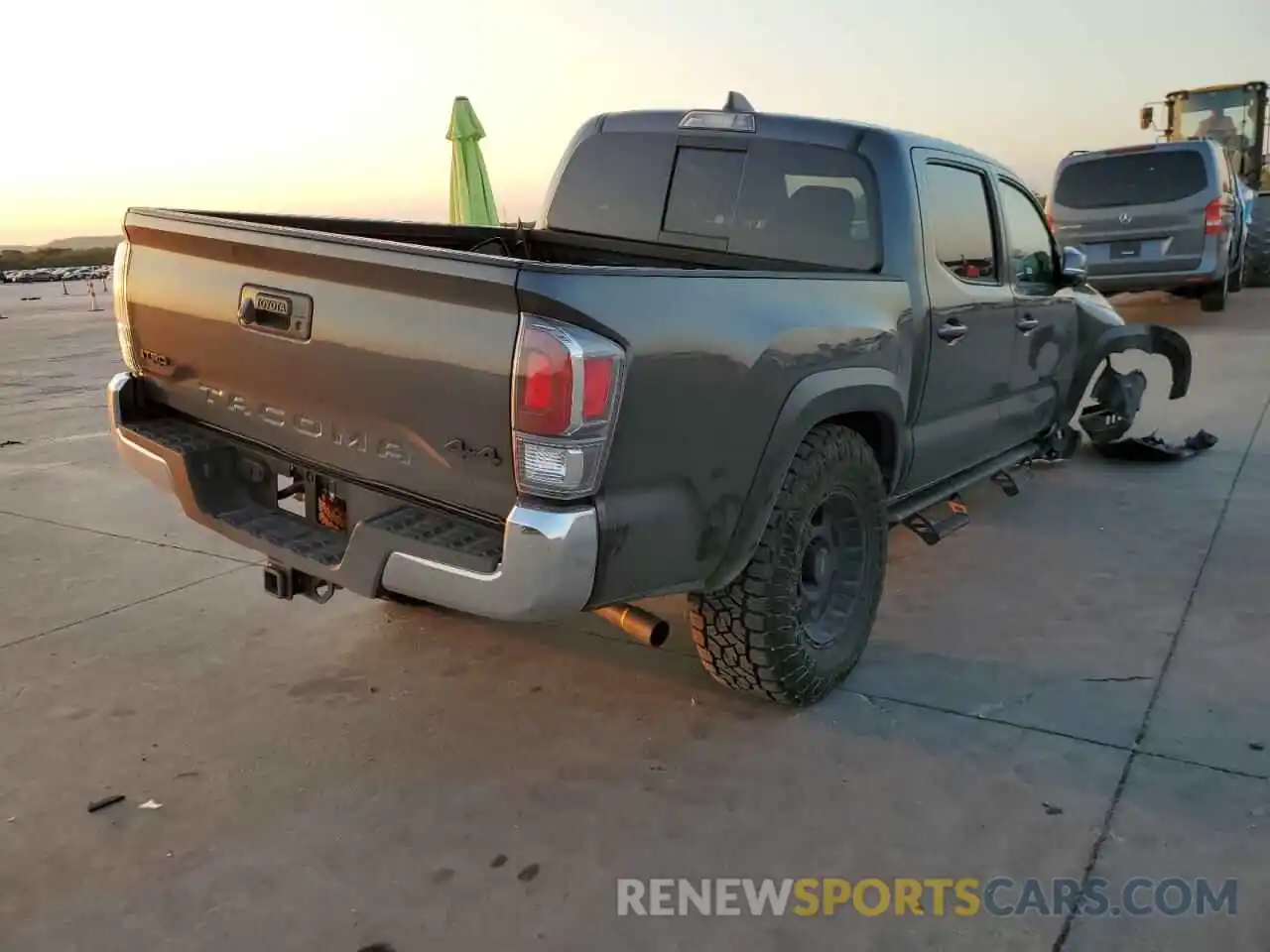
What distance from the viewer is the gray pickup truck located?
2584 mm

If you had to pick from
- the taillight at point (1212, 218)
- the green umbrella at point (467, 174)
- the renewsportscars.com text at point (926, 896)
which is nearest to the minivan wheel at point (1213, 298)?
the taillight at point (1212, 218)

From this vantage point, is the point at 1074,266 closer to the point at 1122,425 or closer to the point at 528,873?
the point at 1122,425

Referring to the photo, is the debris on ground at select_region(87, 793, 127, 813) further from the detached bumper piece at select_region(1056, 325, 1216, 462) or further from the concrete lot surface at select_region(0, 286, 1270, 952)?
the detached bumper piece at select_region(1056, 325, 1216, 462)

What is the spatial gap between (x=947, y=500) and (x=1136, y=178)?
1028cm

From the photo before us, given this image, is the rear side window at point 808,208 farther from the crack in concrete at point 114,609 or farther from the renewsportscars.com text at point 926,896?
the crack in concrete at point 114,609

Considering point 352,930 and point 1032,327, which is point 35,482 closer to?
point 352,930

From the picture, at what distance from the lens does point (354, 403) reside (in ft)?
9.41

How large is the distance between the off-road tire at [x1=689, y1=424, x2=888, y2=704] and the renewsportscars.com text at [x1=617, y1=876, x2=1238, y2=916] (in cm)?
82

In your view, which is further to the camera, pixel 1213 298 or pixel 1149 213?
pixel 1213 298

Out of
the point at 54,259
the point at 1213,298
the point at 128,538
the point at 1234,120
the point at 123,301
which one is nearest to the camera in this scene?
the point at 123,301

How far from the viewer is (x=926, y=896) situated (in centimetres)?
260

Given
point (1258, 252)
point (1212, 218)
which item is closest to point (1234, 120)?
point (1258, 252)

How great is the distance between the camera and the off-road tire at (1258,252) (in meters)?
17.9

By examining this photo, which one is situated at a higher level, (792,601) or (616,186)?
(616,186)
